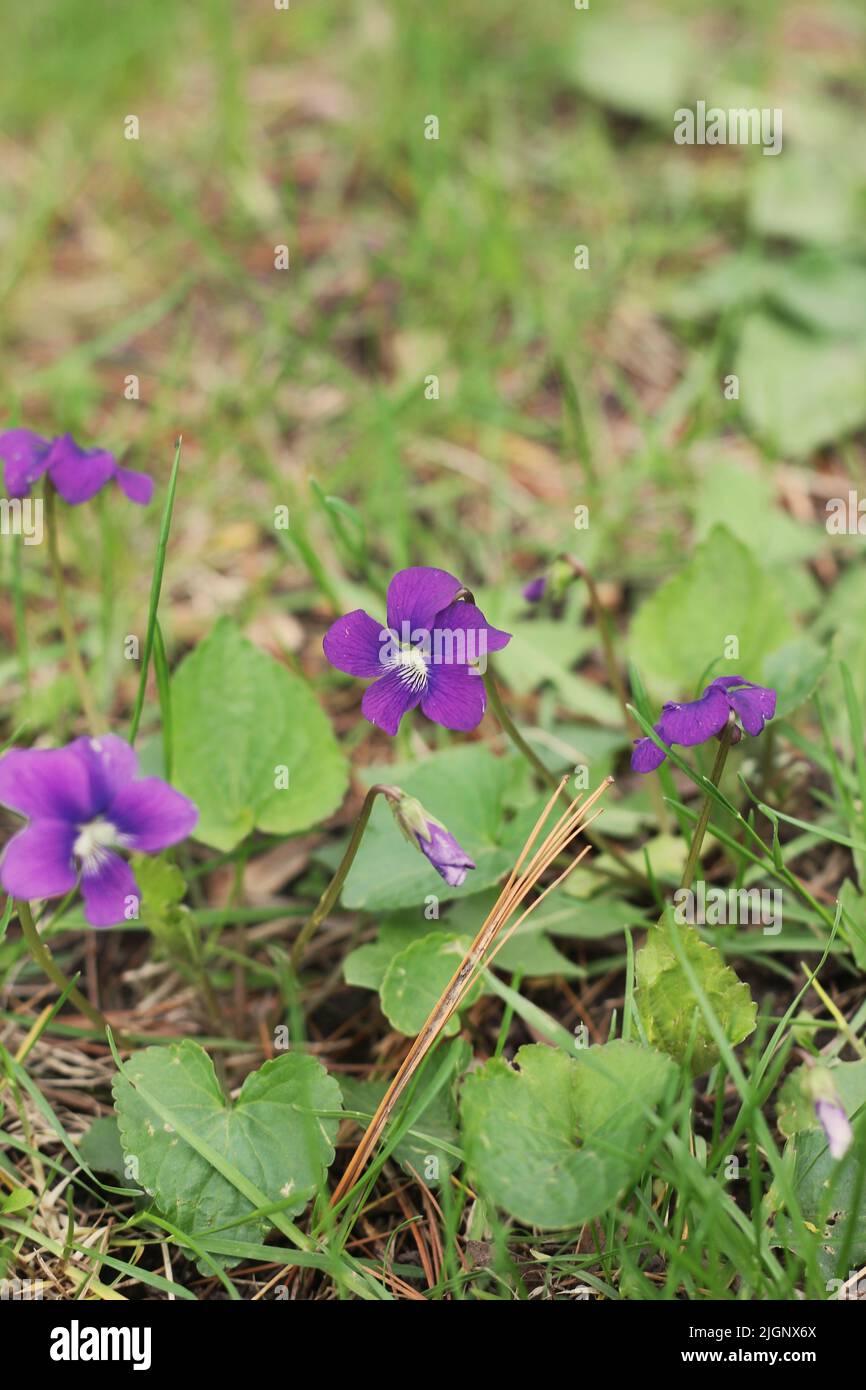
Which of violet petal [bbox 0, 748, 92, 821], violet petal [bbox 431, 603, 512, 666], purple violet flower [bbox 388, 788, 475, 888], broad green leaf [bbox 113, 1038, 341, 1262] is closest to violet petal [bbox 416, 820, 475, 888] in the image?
purple violet flower [bbox 388, 788, 475, 888]

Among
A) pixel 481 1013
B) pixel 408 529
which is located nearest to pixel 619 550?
pixel 408 529

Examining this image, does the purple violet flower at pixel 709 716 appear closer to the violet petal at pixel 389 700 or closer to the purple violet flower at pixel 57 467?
the violet petal at pixel 389 700

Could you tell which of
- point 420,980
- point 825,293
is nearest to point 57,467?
point 420,980

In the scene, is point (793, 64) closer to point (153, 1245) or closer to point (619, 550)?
point (619, 550)

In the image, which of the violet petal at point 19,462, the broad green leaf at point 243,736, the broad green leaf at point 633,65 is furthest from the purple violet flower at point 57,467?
the broad green leaf at point 633,65

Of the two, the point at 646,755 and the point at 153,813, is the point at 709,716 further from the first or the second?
the point at 153,813

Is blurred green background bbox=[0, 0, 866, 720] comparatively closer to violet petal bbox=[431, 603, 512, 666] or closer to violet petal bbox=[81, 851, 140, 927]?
violet petal bbox=[431, 603, 512, 666]
